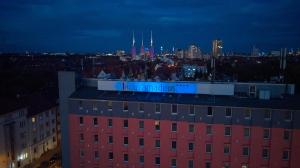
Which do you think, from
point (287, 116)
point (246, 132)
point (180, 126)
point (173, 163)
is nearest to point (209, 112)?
point (180, 126)

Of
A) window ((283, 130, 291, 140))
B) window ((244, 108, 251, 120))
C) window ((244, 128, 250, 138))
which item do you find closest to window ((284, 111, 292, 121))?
window ((283, 130, 291, 140))

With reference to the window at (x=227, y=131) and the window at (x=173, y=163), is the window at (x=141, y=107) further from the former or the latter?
the window at (x=227, y=131)

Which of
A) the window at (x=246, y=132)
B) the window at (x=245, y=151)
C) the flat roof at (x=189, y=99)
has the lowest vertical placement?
the window at (x=245, y=151)

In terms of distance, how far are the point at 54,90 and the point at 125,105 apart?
118ft

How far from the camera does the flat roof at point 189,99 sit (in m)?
38.9

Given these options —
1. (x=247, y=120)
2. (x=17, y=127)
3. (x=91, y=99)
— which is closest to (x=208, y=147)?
(x=247, y=120)

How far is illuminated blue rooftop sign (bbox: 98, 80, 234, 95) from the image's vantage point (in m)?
43.3

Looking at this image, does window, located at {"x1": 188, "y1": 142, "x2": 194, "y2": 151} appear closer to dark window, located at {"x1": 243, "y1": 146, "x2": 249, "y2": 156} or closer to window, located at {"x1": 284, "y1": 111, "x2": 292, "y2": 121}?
dark window, located at {"x1": 243, "y1": 146, "x2": 249, "y2": 156}

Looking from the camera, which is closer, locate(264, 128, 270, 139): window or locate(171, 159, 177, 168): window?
locate(264, 128, 270, 139): window

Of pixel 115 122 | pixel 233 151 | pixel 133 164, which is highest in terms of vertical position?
pixel 115 122

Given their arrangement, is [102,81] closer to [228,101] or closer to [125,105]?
[125,105]

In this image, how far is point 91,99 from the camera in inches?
1745

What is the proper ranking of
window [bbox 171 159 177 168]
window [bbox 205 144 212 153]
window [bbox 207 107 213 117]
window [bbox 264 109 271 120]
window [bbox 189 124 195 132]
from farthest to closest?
window [bbox 171 159 177 168]
window [bbox 189 124 195 132]
window [bbox 205 144 212 153]
window [bbox 207 107 213 117]
window [bbox 264 109 271 120]

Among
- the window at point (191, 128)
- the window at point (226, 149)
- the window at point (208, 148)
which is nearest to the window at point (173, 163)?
the window at point (208, 148)
